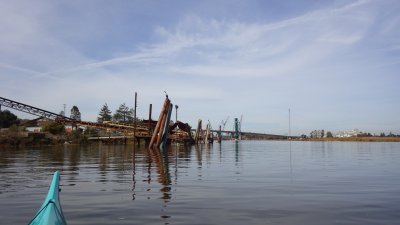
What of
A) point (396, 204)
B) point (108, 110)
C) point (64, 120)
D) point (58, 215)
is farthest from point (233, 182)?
point (108, 110)

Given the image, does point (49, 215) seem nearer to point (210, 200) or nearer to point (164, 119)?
point (210, 200)

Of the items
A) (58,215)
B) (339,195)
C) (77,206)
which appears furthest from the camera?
(339,195)

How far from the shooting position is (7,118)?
90750 mm

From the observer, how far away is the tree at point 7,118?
286 ft

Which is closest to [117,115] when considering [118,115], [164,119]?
[118,115]

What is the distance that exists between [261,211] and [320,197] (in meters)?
3.30

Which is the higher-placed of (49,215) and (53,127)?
(53,127)

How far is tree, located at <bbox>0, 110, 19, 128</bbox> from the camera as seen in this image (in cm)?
8728

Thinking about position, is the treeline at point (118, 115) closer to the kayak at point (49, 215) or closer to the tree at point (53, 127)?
the tree at point (53, 127)

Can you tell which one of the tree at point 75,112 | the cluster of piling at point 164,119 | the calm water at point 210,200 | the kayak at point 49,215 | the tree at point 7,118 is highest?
the tree at point 75,112

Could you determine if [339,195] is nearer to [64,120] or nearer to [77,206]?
[77,206]

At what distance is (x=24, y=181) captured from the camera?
16047 millimetres

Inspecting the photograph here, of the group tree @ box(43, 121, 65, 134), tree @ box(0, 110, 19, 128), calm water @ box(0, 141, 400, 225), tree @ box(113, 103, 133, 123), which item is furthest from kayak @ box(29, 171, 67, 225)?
tree @ box(113, 103, 133, 123)

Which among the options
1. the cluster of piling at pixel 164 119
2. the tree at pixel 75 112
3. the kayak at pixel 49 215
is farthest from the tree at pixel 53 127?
the kayak at pixel 49 215
